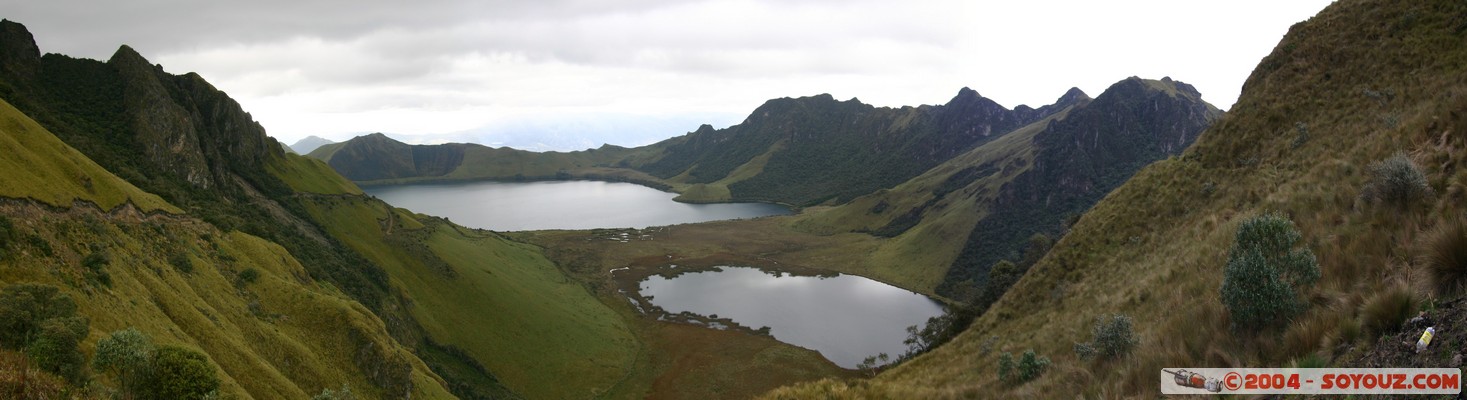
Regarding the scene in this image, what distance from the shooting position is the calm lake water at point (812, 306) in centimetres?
8400

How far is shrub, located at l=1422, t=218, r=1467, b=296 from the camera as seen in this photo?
8.48 metres

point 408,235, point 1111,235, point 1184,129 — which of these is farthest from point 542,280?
point 1184,129

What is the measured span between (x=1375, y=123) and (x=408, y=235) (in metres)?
95.0

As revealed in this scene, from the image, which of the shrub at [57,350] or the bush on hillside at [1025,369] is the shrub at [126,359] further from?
the bush on hillside at [1025,369]

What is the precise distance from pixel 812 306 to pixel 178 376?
91.0 m

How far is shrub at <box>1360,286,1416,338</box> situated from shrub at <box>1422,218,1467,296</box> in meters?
0.46

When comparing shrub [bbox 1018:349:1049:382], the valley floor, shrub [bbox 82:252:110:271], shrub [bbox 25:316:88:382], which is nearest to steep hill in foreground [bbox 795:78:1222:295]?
the valley floor

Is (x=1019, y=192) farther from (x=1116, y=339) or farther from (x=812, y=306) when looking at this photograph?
(x=1116, y=339)

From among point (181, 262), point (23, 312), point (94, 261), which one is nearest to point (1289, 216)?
point (23, 312)

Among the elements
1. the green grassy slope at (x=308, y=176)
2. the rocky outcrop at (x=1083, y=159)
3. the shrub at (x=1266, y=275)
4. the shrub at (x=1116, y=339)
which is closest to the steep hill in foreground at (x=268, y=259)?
the green grassy slope at (x=308, y=176)

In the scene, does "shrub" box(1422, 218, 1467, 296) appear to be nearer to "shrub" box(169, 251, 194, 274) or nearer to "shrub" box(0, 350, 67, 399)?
"shrub" box(0, 350, 67, 399)

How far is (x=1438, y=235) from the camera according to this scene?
9.16 metres

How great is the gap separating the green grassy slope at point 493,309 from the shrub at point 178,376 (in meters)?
40.7

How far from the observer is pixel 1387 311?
8.58 m
